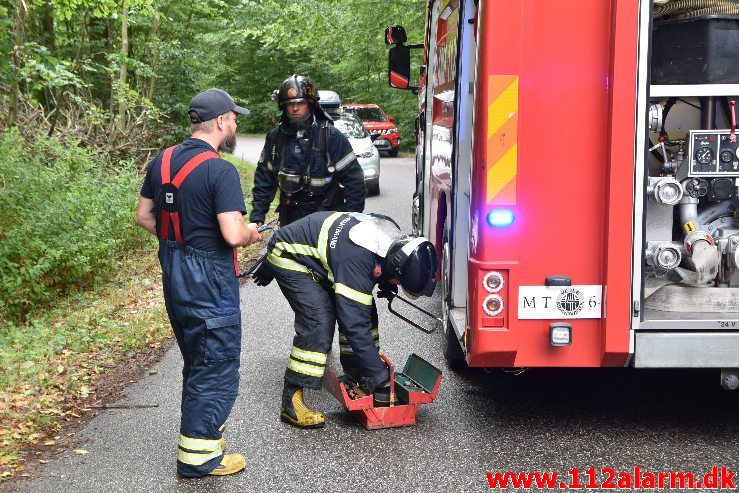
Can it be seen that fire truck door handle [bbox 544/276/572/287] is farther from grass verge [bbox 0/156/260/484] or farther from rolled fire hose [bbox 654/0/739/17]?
grass verge [bbox 0/156/260/484]

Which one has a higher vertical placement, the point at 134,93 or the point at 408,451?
the point at 134,93

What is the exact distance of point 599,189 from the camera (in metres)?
4.11

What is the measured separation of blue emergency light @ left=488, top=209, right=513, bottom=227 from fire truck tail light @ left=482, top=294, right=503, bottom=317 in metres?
0.36

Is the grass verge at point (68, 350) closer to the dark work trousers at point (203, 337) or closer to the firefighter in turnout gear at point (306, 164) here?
the dark work trousers at point (203, 337)

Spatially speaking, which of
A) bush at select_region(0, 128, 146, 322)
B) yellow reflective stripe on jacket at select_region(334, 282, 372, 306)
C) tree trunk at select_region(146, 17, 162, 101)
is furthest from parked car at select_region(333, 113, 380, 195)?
yellow reflective stripe on jacket at select_region(334, 282, 372, 306)

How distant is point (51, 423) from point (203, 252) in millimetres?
1665

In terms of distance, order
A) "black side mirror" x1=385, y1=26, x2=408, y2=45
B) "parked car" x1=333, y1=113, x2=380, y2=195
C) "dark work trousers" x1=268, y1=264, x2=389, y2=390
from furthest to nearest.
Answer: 1. "parked car" x1=333, y1=113, x2=380, y2=195
2. "black side mirror" x1=385, y1=26, x2=408, y2=45
3. "dark work trousers" x1=268, y1=264, x2=389, y2=390

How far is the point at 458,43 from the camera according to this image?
5.08 metres

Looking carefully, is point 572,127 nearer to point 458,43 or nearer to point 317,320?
point 458,43

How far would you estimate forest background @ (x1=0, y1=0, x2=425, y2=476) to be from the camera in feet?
19.6

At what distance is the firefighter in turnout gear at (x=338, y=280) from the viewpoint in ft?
15.0

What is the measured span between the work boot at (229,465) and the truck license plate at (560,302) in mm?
1575

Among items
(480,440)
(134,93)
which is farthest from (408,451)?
(134,93)

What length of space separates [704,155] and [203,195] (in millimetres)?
2451
